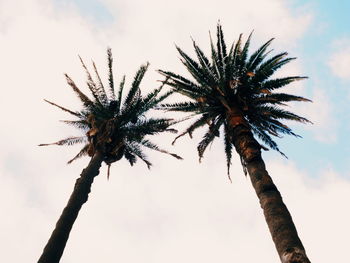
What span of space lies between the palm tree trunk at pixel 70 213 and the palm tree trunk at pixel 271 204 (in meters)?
4.52

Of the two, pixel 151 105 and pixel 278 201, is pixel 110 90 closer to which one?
pixel 151 105

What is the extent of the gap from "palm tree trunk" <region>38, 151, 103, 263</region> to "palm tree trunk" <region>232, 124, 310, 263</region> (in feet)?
14.8

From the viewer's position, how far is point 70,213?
9297mm

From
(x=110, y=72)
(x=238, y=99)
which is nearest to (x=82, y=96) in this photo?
(x=110, y=72)

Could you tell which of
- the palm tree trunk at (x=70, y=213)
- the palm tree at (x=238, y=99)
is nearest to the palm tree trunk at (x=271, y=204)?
the palm tree at (x=238, y=99)

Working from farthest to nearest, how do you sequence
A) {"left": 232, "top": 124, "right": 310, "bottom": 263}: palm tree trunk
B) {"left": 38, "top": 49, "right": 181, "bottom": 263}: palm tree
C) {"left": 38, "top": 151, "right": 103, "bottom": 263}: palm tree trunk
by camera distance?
{"left": 38, "top": 49, "right": 181, "bottom": 263}: palm tree, {"left": 38, "top": 151, "right": 103, "bottom": 263}: palm tree trunk, {"left": 232, "top": 124, "right": 310, "bottom": 263}: palm tree trunk

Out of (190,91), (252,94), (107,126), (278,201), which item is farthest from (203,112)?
(278,201)

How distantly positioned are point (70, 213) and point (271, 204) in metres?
5.35

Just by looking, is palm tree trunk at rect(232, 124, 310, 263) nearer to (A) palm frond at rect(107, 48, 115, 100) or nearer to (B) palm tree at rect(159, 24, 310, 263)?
(B) palm tree at rect(159, 24, 310, 263)

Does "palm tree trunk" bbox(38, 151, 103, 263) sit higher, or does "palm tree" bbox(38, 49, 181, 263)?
"palm tree" bbox(38, 49, 181, 263)

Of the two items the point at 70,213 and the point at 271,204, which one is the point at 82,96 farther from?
the point at 271,204

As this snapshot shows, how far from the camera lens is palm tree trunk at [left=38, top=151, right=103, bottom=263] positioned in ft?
26.9

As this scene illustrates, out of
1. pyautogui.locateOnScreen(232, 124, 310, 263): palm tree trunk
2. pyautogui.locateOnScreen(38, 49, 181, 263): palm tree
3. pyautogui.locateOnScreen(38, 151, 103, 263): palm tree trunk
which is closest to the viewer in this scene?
pyautogui.locateOnScreen(232, 124, 310, 263): palm tree trunk

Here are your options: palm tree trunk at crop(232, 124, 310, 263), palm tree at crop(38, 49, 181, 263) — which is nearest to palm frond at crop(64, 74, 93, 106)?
palm tree at crop(38, 49, 181, 263)
